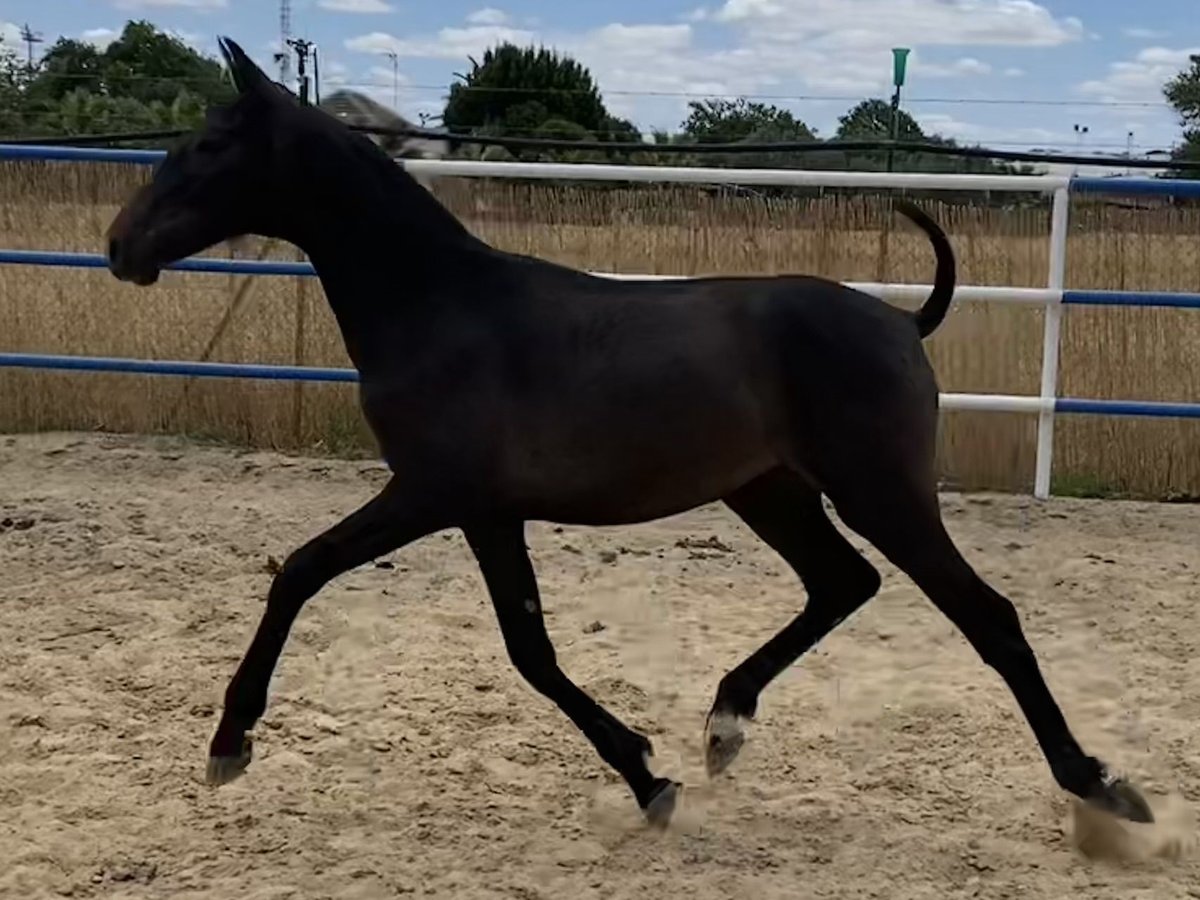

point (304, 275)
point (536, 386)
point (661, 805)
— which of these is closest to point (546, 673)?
point (661, 805)

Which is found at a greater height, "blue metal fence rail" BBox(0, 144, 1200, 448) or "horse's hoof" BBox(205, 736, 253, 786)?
"blue metal fence rail" BBox(0, 144, 1200, 448)

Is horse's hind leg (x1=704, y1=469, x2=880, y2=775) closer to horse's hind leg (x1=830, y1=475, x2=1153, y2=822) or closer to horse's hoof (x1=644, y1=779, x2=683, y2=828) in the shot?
horse's hoof (x1=644, y1=779, x2=683, y2=828)

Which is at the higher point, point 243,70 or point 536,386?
point 243,70

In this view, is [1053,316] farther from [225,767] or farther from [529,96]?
[529,96]

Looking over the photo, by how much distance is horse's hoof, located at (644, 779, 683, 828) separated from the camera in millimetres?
3109

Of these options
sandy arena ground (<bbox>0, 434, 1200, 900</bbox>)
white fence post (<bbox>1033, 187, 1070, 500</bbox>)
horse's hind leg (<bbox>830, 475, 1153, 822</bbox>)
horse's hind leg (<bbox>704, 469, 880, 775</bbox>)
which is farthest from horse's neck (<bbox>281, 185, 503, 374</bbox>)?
white fence post (<bbox>1033, 187, 1070, 500</bbox>)

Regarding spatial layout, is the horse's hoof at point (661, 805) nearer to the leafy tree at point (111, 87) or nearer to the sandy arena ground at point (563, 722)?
the sandy arena ground at point (563, 722)

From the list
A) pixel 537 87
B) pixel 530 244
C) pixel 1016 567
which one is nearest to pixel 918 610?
pixel 1016 567

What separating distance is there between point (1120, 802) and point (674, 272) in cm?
458

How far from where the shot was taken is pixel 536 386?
9.46 feet

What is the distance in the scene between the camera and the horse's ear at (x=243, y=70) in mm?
2961

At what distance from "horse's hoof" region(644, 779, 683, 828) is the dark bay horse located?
0.41 metres

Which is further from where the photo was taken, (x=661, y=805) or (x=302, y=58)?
(x=302, y=58)

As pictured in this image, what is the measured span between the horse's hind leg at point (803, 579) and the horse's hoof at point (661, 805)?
9.5 inches
